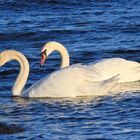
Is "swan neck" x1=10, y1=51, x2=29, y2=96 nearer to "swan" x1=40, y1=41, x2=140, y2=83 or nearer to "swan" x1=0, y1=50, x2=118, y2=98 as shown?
"swan" x1=0, y1=50, x2=118, y2=98

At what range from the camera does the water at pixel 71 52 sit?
13.5 metres

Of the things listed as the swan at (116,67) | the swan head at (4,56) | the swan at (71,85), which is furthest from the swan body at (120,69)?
the swan head at (4,56)

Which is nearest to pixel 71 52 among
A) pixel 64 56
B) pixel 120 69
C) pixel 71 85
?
pixel 64 56

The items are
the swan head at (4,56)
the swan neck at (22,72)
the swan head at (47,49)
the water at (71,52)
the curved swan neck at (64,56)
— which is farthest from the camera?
the curved swan neck at (64,56)

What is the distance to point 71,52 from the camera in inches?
790

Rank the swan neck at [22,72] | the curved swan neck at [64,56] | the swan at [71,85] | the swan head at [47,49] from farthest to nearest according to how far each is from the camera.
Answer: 1. the curved swan neck at [64,56]
2. the swan head at [47,49]
3. the swan neck at [22,72]
4. the swan at [71,85]

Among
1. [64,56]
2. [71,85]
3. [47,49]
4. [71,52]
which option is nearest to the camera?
[71,85]

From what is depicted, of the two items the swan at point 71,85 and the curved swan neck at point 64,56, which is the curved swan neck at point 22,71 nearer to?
the swan at point 71,85

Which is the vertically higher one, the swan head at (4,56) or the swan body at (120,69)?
the swan head at (4,56)

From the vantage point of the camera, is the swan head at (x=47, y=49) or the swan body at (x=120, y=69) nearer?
the swan body at (x=120, y=69)

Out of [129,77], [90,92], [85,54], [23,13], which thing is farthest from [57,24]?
[90,92]

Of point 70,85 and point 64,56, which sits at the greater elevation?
point 64,56

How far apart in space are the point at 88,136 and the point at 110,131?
1.21 feet

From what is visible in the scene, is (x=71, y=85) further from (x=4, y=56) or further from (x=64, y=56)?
(x=64, y=56)
